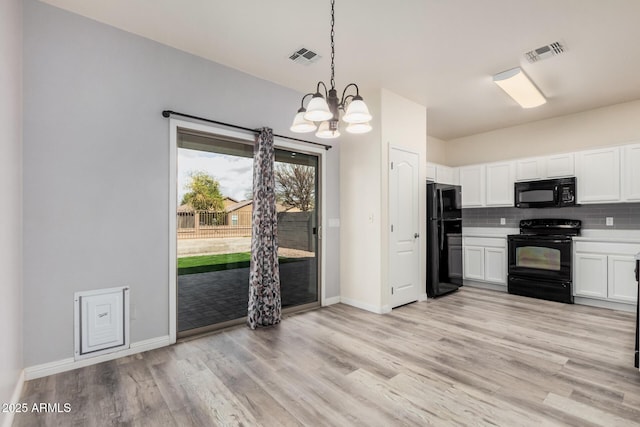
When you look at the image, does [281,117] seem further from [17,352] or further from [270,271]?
[17,352]

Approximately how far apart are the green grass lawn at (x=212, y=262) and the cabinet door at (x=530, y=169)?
14.8 feet

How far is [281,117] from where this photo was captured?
3922 mm

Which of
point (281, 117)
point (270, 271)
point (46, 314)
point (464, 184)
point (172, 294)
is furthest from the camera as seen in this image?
point (464, 184)

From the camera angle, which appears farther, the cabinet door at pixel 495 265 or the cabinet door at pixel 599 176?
the cabinet door at pixel 495 265

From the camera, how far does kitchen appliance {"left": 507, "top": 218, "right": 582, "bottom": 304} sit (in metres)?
4.51

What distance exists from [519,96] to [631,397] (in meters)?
3.32

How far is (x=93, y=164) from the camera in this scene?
2639 millimetres

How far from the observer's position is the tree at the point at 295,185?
13.2 feet

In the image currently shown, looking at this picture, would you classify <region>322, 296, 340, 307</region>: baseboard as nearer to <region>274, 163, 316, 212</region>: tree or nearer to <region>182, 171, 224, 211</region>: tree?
<region>274, 163, 316, 212</region>: tree

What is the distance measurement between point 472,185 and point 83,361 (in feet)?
19.6

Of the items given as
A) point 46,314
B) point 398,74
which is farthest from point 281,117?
point 46,314

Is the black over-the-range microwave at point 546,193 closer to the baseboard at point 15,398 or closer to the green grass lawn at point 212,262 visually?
the green grass lawn at point 212,262

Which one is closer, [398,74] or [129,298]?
[129,298]

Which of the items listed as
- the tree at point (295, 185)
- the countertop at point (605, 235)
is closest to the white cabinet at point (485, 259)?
the countertop at point (605, 235)
